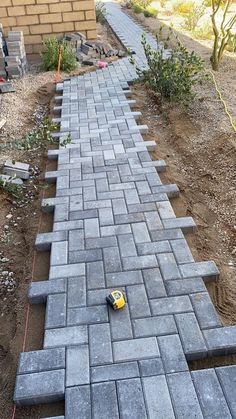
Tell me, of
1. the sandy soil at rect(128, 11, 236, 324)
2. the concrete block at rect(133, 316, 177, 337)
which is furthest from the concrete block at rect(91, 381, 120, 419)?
the sandy soil at rect(128, 11, 236, 324)

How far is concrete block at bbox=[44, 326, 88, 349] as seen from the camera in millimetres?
2736

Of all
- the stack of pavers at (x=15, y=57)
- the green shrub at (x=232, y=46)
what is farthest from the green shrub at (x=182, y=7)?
the stack of pavers at (x=15, y=57)

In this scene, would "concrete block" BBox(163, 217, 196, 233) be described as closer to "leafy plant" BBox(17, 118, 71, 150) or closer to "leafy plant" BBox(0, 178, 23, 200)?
"leafy plant" BBox(0, 178, 23, 200)

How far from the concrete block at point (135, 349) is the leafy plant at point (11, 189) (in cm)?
246

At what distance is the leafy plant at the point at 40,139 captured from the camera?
18.3ft

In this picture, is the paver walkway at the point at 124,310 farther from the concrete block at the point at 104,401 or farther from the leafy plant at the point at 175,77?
the leafy plant at the point at 175,77

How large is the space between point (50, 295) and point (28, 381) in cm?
74

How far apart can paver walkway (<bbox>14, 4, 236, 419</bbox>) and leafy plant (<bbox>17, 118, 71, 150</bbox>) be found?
82cm

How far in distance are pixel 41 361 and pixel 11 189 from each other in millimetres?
2438

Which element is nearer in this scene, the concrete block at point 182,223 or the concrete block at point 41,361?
the concrete block at point 41,361

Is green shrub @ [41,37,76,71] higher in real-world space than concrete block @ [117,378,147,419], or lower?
higher

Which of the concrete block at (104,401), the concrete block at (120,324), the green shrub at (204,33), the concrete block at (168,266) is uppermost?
the green shrub at (204,33)

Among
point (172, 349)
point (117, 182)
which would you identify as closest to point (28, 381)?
point (172, 349)

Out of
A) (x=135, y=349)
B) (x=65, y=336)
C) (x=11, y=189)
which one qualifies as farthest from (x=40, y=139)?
(x=135, y=349)
